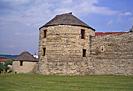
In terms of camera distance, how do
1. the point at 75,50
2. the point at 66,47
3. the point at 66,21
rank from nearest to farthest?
the point at 66,47, the point at 75,50, the point at 66,21

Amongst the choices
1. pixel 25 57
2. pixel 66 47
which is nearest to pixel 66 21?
pixel 66 47

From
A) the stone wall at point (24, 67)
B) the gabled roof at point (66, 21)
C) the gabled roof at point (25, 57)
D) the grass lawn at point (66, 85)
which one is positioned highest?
the gabled roof at point (66, 21)

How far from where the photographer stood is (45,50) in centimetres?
3161

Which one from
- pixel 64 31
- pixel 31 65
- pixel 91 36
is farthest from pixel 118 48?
pixel 31 65

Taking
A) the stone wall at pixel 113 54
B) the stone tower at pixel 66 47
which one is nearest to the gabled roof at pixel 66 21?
the stone tower at pixel 66 47

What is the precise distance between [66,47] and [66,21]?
2.76 m

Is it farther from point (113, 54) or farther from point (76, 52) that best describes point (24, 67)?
point (113, 54)

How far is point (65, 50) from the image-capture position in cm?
3036

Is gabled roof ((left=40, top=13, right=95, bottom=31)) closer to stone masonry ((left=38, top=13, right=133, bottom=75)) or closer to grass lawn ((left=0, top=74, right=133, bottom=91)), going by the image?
stone masonry ((left=38, top=13, right=133, bottom=75))

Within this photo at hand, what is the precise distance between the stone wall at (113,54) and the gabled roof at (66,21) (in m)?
2.52

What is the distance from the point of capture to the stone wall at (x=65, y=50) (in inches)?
1194

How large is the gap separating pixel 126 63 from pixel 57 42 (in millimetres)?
7282

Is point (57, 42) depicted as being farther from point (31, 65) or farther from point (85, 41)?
point (31, 65)

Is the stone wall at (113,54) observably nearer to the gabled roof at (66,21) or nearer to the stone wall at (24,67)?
the gabled roof at (66,21)
